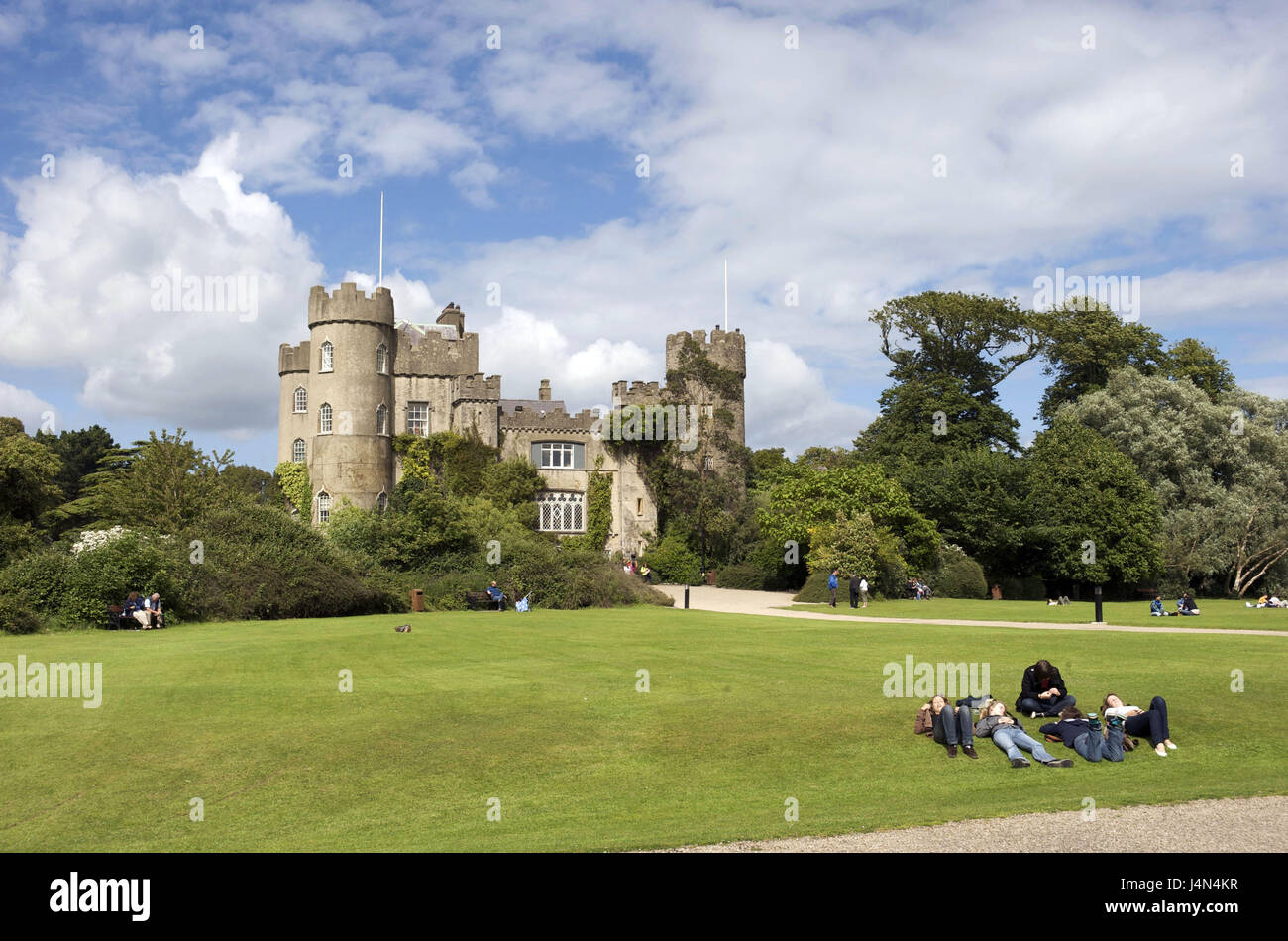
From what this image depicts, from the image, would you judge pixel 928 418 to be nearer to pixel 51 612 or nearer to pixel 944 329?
pixel 944 329

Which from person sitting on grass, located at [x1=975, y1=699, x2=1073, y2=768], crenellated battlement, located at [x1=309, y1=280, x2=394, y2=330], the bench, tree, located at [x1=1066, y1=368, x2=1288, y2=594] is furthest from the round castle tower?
person sitting on grass, located at [x1=975, y1=699, x2=1073, y2=768]

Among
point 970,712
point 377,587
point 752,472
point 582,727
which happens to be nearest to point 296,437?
point 377,587

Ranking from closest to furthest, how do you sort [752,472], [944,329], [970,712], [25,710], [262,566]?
[970,712], [25,710], [262,566], [944,329], [752,472]

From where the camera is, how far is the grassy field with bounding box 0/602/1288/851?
1102 cm

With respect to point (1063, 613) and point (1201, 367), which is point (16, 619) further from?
point (1201, 367)

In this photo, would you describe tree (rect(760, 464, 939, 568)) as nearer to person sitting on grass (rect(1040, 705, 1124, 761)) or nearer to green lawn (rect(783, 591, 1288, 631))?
green lawn (rect(783, 591, 1288, 631))

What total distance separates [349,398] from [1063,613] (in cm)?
3429

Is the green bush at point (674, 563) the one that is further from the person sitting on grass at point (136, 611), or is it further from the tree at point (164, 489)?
the person sitting on grass at point (136, 611)

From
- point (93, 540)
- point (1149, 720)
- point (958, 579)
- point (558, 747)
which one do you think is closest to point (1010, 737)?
point (1149, 720)

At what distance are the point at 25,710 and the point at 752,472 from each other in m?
55.3

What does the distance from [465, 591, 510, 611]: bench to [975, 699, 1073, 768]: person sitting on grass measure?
22.8m

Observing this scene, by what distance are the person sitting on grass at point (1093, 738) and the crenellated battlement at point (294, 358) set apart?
45206 mm

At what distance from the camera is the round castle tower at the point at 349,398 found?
49594mm
